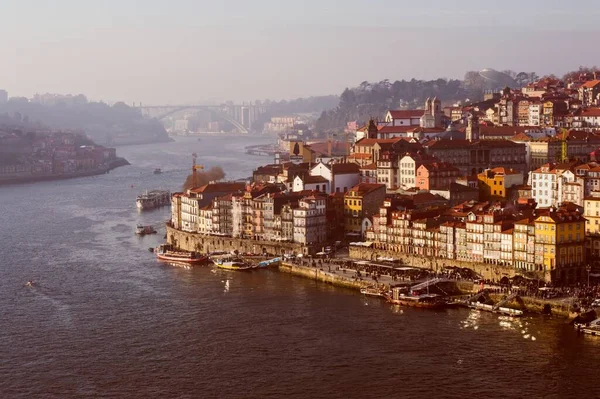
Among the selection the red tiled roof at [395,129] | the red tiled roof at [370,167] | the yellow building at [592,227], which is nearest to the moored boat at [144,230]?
the red tiled roof at [370,167]

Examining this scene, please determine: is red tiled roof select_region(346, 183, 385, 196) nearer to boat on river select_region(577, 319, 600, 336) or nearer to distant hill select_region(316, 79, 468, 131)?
boat on river select_region(577, 319, 600, 336)

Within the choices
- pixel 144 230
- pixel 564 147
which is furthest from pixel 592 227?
pixel 144 230

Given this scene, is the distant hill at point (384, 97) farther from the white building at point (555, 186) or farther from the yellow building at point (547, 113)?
the white building at point (555, 186)

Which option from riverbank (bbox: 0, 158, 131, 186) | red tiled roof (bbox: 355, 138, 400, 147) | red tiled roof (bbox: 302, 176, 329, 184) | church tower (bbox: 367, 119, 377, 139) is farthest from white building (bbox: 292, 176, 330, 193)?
riverbank (bbox: 0, 158, 131, 186)

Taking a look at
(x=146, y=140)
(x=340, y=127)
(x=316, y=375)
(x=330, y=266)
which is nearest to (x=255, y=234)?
(x=330, y=266)

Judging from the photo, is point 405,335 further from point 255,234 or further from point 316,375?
point 255,234

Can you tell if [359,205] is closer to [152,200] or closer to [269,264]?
[269,264]
